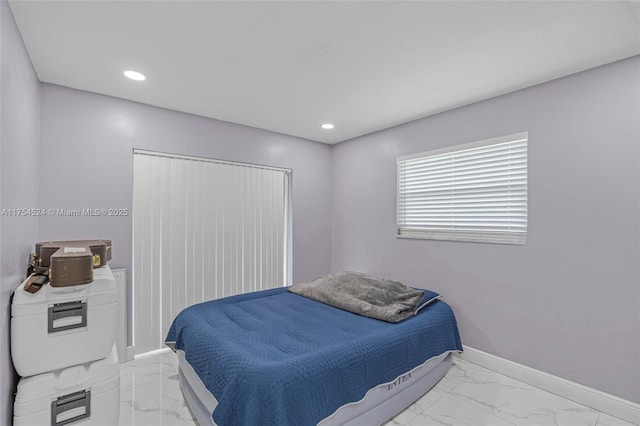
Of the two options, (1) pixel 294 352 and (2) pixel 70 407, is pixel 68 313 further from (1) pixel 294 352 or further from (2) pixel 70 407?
(1) pixel 294 352

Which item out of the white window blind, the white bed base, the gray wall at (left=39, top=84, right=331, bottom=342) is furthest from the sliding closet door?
the white window blind

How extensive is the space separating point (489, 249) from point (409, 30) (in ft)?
6.76

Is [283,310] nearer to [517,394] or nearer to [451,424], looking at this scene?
[451,424]

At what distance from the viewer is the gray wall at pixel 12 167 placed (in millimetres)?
1529

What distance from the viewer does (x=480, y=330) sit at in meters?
2.93

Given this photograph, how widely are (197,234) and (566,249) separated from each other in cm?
348

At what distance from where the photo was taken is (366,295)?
2.85 m

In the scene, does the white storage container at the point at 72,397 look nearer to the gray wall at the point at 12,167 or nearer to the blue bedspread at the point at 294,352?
the gray wall at the point at 12,167

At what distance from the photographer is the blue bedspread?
62.2 inches

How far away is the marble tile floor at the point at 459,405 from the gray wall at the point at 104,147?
1.18 meters

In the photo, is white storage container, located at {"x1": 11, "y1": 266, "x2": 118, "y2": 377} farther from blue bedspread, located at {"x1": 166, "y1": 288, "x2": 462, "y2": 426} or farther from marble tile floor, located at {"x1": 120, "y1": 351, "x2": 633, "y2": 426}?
marble tile floor, located at {"x1": 120, "y1": 351, "x2": 633, "y2": 426}

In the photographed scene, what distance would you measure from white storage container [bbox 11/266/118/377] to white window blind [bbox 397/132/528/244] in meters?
Answer: 2.95

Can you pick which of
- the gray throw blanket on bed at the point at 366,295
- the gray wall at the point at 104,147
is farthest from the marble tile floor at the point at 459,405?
the gray wall at the point at 104,147

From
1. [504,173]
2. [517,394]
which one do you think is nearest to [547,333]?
[517,394]
